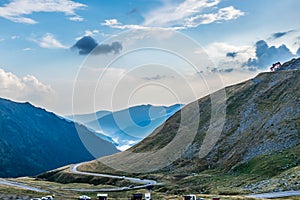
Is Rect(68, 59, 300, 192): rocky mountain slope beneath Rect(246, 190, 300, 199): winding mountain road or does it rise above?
above

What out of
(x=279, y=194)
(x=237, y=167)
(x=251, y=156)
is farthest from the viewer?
(x=251, y=156)

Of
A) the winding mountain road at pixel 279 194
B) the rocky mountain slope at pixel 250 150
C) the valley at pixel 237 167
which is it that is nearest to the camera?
the winding mountain road at pixel 279 194

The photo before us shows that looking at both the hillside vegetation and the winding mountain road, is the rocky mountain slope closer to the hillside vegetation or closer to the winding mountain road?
the hillside vegetation

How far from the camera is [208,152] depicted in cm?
17888

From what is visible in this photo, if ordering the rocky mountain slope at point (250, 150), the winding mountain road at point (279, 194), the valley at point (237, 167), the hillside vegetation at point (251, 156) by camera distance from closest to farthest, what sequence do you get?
the winding mountain road at point (279, 194)
the valley at point (237, 167)
the hillside vegetation at point (251, 156)
the rocky mountain slope at point (250, 150)

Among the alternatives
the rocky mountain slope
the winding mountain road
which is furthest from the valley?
the winding mountain road

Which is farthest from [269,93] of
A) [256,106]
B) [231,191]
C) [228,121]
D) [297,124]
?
[231,191]

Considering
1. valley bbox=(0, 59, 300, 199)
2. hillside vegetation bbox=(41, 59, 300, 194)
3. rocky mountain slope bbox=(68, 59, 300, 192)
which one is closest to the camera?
valley bbox=(0, 59, 300, 199)

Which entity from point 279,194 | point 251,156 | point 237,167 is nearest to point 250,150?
point 251,156

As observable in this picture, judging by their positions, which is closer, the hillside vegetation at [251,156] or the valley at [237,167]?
the valley at [237,167]

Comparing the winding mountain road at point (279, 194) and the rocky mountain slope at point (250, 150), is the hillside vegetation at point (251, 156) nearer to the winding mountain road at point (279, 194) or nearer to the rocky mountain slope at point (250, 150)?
the rocky mountain slope at point (250, 150)

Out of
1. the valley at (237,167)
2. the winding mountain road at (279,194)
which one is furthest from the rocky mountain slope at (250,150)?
the winding mountain road at (279,194)

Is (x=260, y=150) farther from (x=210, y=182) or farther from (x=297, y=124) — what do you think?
(x=210, y=182)

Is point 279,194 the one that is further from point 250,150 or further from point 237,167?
point 250,150
